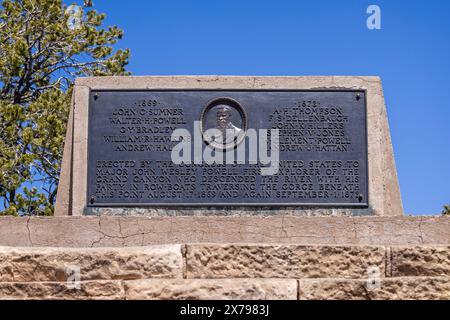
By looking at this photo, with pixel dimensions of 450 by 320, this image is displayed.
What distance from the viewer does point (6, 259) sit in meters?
5.74

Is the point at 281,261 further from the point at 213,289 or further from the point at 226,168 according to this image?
the point at 226,168

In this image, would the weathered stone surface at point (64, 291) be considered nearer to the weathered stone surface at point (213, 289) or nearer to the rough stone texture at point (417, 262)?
the weathered stone surface at point (213, 289)

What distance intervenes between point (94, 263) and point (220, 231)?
49.3 inches

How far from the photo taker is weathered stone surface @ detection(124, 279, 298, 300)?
542cm

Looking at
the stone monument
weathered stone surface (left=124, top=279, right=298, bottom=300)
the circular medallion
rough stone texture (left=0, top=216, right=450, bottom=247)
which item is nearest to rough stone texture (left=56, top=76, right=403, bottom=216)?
the stone monument

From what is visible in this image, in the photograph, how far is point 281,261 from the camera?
18.6 ft

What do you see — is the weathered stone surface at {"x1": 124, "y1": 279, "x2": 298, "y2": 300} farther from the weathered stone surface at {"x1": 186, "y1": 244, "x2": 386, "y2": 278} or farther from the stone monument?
the stone monument

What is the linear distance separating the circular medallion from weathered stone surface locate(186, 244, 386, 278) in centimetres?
192

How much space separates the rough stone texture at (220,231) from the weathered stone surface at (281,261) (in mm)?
751

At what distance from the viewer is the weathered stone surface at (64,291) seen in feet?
17.8

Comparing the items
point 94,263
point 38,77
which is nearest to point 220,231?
point 94,263

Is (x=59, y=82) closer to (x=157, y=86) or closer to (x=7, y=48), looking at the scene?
(x=7, y=48)

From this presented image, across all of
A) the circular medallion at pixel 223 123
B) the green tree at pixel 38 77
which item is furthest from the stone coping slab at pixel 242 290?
the green tree at pixel 38 77

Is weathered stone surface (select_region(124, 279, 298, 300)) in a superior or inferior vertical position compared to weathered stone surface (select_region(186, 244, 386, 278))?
inferior
